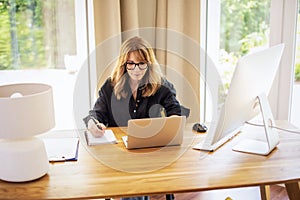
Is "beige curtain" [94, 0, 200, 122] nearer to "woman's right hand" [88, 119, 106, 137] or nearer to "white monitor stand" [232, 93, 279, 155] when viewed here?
"woman's right hand" [88, 119, 106, 137]

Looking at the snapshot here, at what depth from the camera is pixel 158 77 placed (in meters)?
2.50

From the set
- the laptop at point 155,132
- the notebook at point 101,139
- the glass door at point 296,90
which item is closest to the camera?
the laptop at point 155,132

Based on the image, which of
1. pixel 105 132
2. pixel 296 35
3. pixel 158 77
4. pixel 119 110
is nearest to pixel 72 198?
pixel 105 132

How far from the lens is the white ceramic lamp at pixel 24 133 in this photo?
4.91 ft

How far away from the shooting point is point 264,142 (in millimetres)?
2041

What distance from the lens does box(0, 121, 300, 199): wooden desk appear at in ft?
5.04

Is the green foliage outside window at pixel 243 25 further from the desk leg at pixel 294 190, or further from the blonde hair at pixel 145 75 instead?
the desk leg at pixel 294 190

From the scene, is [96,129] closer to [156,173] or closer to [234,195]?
[156,173]

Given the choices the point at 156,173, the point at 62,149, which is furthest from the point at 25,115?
the point at 156,173

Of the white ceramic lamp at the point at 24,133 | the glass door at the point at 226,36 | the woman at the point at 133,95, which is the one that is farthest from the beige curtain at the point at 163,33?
the white ceramic lamp at the point at 24,133

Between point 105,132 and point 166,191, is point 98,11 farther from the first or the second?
point 166,191

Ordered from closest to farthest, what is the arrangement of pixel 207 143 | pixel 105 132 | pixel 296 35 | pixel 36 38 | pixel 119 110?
1. pixel 207 143
2. pixel 105 132
3. pixel 119 110
4. pixel 296 35
5. pixel 36 38

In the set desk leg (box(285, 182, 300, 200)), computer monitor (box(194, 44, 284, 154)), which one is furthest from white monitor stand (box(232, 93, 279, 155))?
desk leg (box(285, 182, 300, 200))

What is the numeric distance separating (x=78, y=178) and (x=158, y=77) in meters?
1.04
